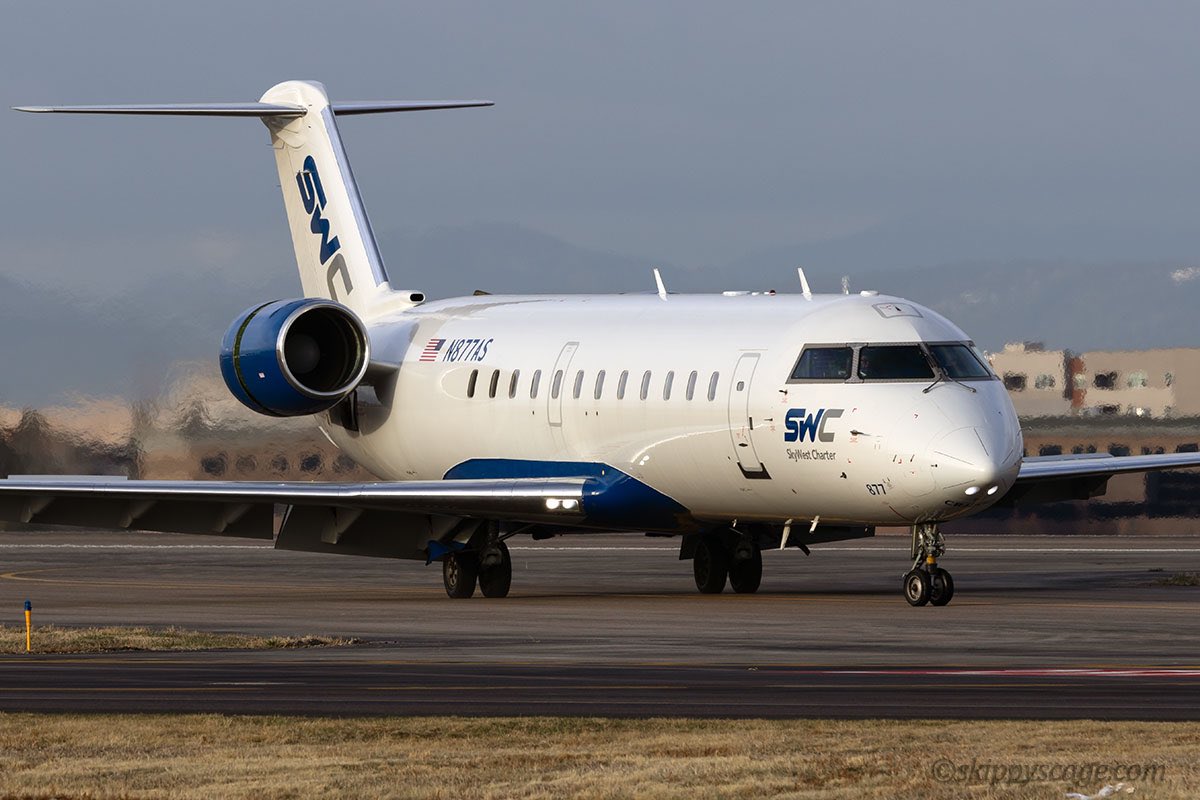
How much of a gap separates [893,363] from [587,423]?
558 centimetres

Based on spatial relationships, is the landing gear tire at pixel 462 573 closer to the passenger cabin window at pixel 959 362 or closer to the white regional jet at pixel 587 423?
the white regional jet at pixel 587 423

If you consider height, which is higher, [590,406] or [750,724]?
[590,406]

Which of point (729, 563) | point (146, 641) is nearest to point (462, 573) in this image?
point (729, 563)

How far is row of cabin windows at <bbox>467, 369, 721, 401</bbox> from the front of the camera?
3003cm

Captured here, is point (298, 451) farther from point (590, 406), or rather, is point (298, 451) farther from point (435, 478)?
point (590, 406)

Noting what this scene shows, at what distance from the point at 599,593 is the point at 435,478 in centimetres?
363

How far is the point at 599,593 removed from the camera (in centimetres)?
3325

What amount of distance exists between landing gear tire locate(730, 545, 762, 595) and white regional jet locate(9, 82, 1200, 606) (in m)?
0.03

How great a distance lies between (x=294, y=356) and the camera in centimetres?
3456

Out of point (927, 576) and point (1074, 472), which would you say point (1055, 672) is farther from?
point (1074, 472)

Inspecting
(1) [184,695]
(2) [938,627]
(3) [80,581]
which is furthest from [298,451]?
(1) [184,695]

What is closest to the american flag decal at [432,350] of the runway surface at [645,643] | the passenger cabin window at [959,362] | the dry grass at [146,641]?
the runway surface at [645,643]

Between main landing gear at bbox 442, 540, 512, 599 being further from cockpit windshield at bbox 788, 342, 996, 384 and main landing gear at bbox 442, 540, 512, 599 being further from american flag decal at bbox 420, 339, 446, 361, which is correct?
cockpit windshield at bbox 788, 342, 996, 384

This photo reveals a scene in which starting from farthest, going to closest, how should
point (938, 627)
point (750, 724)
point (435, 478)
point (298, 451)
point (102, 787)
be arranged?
1. point (298, 451)
2. point (435, 478)
3. point (938, 627)
4. point (750, 724)
5. point (102, 787)
